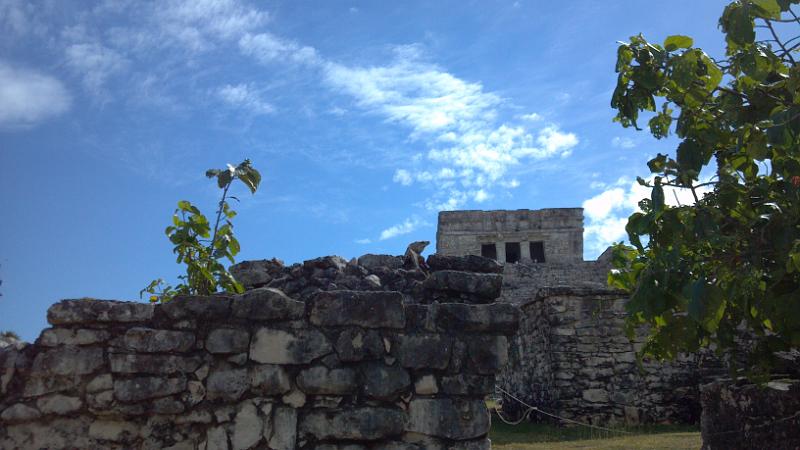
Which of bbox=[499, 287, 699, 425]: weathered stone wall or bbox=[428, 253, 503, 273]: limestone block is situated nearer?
bbox=[428, 253, 503, 273]: limestone block

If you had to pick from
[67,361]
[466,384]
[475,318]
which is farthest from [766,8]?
[67,361]

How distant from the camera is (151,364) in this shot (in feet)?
12.7

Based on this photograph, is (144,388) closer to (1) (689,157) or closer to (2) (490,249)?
(1) (689,157)

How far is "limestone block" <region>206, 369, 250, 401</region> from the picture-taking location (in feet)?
12.7

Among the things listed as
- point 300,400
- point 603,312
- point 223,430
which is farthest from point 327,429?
point 603,312

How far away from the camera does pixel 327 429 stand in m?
3.89

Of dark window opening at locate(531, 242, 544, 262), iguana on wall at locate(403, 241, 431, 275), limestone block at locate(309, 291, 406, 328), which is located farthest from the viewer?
dark window opening at locate(531, 242, 544, 262)

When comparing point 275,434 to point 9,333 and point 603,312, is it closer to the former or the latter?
point 9,333

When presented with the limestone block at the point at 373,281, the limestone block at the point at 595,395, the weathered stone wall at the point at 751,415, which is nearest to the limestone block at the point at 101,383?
the limestone block at the point at 373,281

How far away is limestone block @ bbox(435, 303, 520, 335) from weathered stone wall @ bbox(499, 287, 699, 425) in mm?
7212

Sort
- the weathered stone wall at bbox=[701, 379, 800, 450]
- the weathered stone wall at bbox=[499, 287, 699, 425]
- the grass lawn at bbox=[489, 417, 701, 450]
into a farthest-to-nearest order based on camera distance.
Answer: the weathered stone wall at bbox=[499, 287, 699, 425] < the grass lawn at bbox=[489, 417, 701, 450] < the weathered stone wall at bbox=[701, 379, 800, 450]

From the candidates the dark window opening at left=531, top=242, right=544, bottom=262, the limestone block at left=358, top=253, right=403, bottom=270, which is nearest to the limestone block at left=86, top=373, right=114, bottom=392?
the limestone block at left=358, top=253, right=403, bottom=270

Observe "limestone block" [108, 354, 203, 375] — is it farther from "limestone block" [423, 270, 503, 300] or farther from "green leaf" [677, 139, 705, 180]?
"green leaf" [677, 139, 705, 180]

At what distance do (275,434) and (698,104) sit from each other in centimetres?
364
